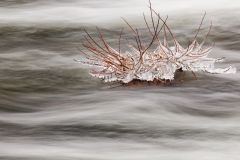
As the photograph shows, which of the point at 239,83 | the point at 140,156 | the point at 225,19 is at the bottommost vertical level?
the point at 140,156

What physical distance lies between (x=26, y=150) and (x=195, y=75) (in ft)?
5.95

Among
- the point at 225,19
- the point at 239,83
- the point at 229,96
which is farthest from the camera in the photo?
the point at 225,19

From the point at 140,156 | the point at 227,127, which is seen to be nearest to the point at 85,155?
the point at 140,156

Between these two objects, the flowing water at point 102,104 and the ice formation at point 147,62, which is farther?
the ice formation at point 147,62

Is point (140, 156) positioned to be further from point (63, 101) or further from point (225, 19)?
point (225, 19)

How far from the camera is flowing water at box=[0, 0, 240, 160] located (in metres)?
3.08

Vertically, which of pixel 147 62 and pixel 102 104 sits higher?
pixel 147 62

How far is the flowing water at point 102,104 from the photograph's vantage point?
121 inches

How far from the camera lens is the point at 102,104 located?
158 inches

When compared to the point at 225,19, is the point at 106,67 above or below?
below

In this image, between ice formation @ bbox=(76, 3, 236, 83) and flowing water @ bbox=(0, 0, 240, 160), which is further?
ice formation @ bbox=(76, 3, 236, 83)

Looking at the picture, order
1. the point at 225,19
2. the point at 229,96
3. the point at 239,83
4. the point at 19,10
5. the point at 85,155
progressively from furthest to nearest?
the point at 19,10
the point at 225,19
the point at 239,83
the point at 229,96
the point at 85,155

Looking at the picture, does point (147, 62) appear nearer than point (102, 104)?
No

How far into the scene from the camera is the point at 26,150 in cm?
300
